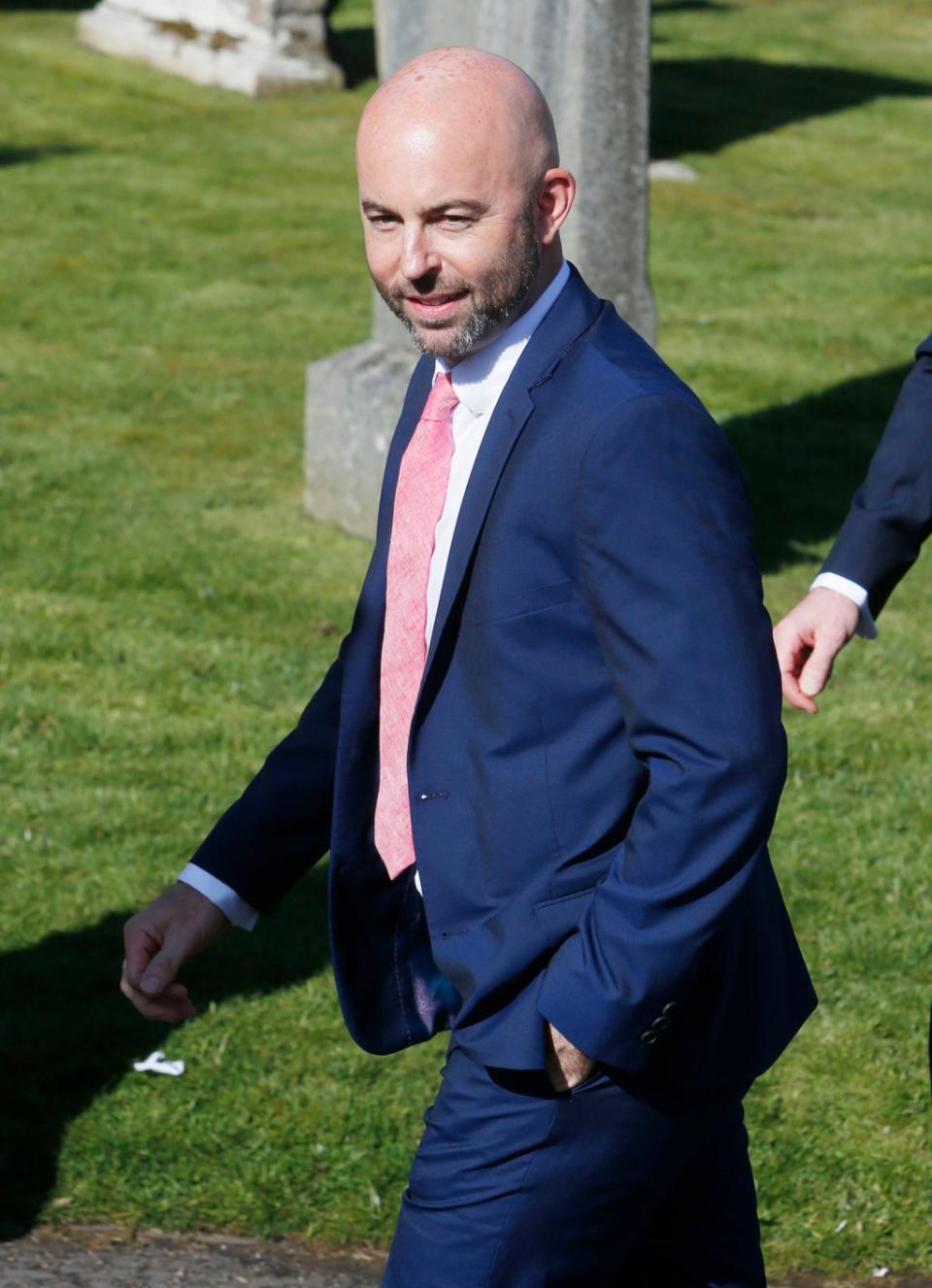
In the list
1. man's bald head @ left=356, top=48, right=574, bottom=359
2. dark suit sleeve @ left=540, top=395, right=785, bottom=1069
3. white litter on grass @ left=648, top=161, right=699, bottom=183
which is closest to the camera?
dark suit sleeve @ left=540, top=395, right=785, bottom=1069

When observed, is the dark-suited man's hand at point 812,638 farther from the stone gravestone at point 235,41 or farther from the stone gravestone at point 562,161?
the stone gravestone at point 235,41

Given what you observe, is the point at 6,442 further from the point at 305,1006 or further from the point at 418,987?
the point at 418,987

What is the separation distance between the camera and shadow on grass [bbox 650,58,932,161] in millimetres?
15867

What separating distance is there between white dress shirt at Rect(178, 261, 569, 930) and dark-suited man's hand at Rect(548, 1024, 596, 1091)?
0.56 metres

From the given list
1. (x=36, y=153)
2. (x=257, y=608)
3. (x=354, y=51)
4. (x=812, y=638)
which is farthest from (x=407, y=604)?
(x=354, y=51)

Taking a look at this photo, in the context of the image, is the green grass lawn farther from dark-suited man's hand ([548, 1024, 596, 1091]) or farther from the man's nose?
the man's nose

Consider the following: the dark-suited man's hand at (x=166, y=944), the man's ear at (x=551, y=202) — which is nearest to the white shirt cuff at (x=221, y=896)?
the dark-suited man's hand at (x=166, y=944)

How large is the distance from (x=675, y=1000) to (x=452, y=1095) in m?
0.38

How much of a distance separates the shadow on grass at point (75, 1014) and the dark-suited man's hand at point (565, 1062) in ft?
6.41

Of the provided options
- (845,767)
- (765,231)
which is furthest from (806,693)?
(765,231)

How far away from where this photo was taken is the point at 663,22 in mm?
21406

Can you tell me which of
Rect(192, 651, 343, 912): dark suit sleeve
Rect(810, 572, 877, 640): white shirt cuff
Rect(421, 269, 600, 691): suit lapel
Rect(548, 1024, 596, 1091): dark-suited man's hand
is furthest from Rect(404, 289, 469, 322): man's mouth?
Rect(810, 572, 877, 640): white shirt cuff

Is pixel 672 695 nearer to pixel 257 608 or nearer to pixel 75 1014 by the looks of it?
pixel 75 1014

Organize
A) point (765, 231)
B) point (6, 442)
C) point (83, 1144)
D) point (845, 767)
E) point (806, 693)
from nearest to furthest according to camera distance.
Answer: point (806, 693) < point (83, 1144) < point (845, 767) < point (6, 442) < point (765, 231)
